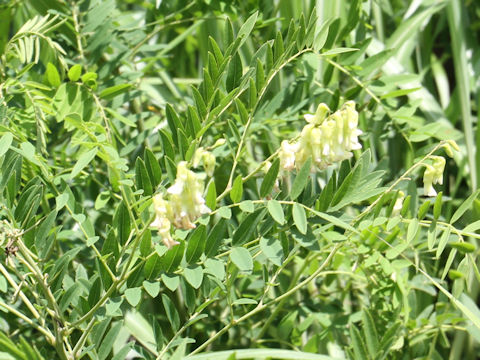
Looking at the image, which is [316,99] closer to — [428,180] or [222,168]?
[222,168]

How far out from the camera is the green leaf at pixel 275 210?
59 cm

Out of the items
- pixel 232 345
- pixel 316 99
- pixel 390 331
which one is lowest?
pixel 232 345

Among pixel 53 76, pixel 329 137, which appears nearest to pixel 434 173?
pixel 329 137

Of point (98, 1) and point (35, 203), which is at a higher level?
point (98, 1)

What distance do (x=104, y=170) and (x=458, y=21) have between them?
75cm

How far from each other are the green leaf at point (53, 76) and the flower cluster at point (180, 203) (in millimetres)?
324

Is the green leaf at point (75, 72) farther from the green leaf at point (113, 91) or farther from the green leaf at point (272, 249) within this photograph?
the green leaf at point (272, 249)

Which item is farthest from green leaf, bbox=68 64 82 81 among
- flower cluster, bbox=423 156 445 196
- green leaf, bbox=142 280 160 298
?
flower cluster, bbox=423 156 445 196

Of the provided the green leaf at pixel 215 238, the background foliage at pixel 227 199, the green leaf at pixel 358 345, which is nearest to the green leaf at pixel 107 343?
the background foliage at pixel 227 199

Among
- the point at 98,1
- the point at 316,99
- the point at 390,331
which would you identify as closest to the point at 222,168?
the point at 316,99

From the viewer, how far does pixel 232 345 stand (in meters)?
0.95

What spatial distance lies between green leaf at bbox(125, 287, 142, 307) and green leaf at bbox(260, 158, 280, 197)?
0.14 metres

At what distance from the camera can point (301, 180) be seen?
0.61 metres

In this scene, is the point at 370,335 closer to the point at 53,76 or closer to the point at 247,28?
the point at 247,28
